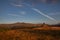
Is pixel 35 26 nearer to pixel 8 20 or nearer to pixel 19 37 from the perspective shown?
pixel 19 37

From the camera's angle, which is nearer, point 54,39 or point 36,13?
point 54,39

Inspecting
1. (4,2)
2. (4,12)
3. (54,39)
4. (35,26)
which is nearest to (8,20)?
(4,12)

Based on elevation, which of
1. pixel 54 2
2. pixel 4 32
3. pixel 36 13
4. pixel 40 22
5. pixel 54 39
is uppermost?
pixel 54 2

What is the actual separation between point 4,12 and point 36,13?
2.51 ft

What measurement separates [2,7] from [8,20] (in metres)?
0.35

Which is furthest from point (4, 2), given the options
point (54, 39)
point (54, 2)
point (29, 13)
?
point (54, 39)

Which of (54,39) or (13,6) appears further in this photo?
(13,6)

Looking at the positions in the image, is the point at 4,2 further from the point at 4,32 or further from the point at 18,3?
the point at 4,32

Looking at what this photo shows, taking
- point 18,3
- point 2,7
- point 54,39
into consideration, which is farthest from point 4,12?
point 54,39

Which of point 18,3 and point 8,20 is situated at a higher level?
point 18,3

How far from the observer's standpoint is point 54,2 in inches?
131

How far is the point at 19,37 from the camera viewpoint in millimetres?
3141

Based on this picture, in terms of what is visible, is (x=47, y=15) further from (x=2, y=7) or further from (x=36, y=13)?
(x=2, y=7)

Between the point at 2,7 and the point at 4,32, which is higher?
the point at 2,7
